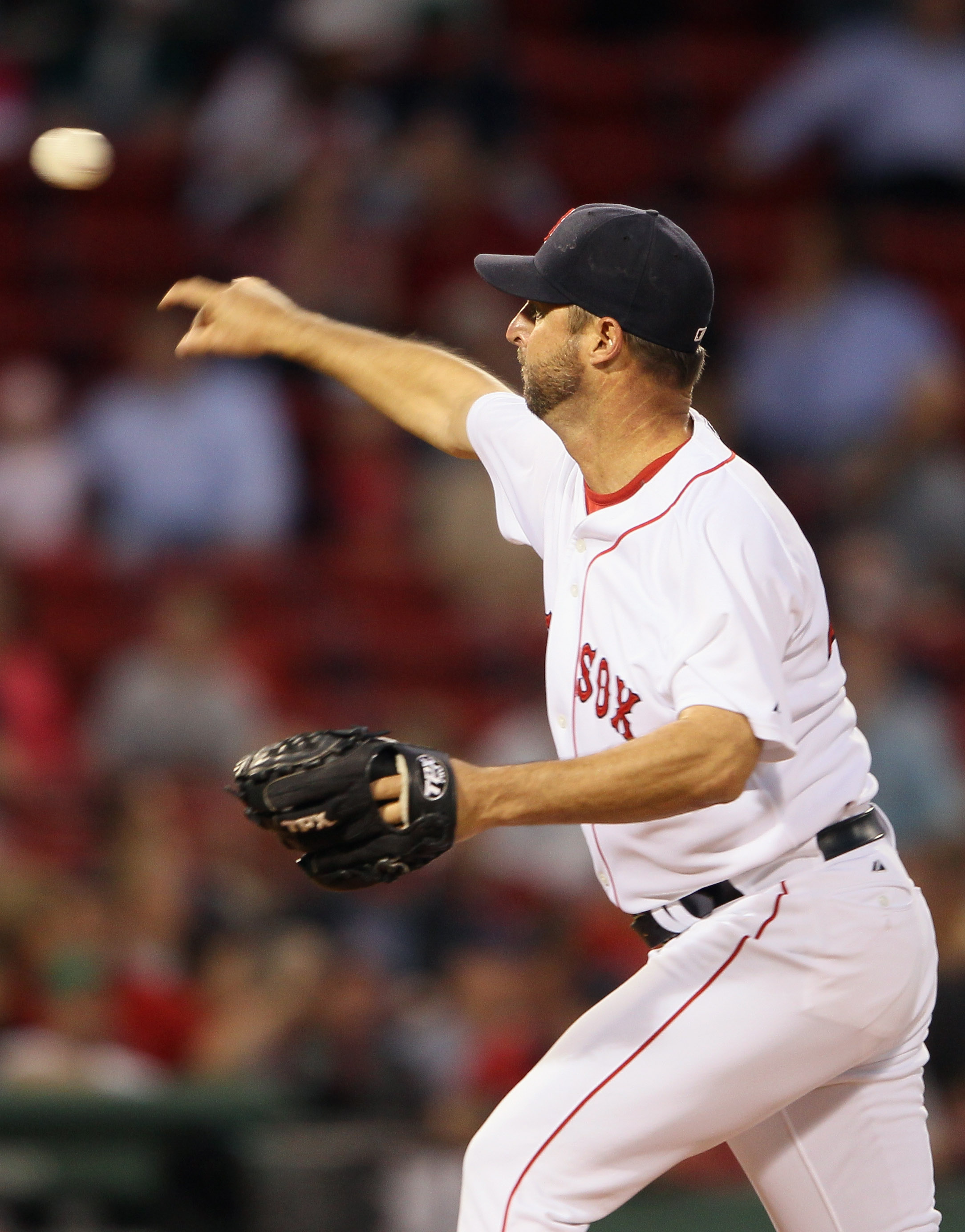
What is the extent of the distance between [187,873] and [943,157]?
5.51 metres

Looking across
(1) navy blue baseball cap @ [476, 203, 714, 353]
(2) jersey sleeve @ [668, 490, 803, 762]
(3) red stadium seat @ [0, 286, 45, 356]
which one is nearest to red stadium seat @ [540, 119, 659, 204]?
(3) red stadium seat @ [0, 286, 45, 356]

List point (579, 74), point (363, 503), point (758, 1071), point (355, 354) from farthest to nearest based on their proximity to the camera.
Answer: point (579, 74)
point (363, 503)
point (355, 354)
point (758, 1071)

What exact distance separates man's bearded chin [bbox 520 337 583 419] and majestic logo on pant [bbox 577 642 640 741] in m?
0.39

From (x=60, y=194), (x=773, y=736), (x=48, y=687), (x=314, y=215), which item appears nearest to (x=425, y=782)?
(x=773, y=736)

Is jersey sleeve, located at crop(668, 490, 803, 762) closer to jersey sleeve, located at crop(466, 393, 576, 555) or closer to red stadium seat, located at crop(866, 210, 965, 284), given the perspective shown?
jersey sleeve, located at crop(466, 393, 576, 555)

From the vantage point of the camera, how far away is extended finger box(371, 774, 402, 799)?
2.53 metres

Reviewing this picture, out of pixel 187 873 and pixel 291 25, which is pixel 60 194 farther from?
pixel 187 873

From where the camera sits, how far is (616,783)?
2502 millimetres

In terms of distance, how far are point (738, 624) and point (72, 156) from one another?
1952 millimetres

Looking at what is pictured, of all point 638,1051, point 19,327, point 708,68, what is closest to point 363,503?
point 19,327

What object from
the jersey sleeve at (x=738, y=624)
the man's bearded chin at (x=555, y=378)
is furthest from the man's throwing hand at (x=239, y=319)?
the jersey sleeve at (x=738, y=624)

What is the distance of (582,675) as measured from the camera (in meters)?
2.94

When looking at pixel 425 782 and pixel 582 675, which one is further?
pixel 582 675

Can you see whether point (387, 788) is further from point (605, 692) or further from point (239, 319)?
point (239, 319)
